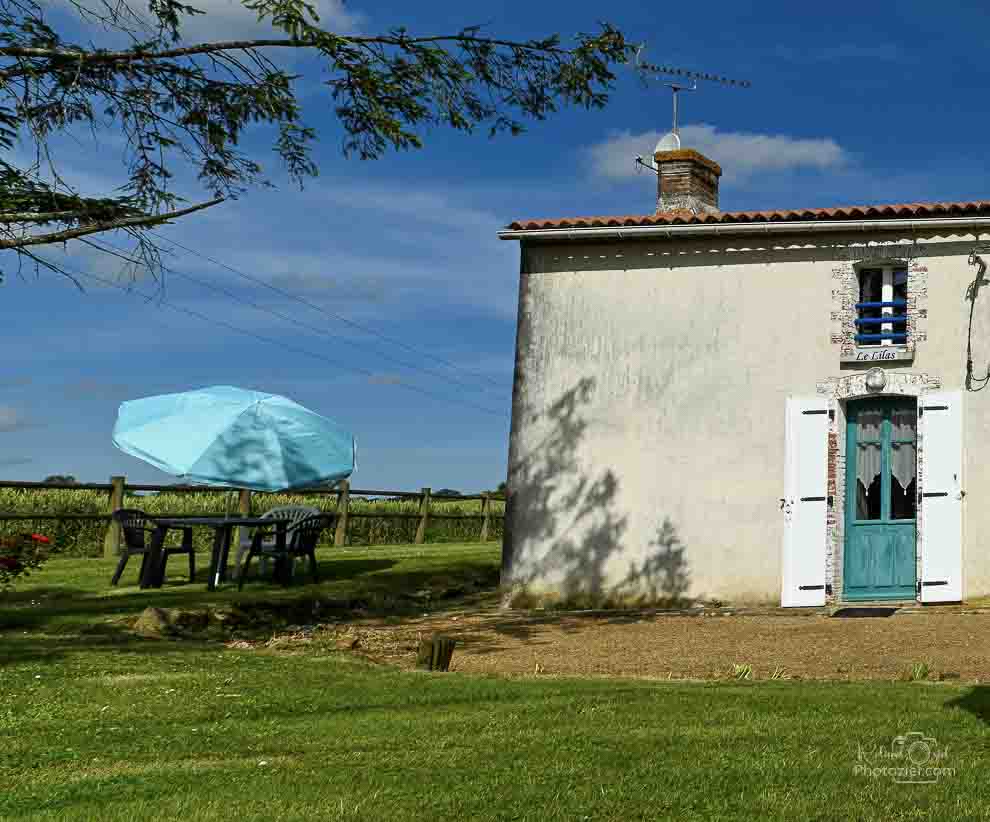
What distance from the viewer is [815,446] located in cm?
1531

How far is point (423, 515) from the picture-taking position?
26875mm

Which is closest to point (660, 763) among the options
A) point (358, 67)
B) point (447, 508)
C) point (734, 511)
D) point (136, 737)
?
point (136, 737)

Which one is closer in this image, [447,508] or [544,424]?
[544,424]

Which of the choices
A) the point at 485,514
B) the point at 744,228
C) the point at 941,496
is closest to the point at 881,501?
the point at 941,496

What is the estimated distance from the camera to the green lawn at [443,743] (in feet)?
17.4

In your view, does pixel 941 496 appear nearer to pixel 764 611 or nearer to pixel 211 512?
pixel 764 611

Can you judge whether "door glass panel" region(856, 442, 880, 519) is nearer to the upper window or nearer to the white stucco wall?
the white stucco wall

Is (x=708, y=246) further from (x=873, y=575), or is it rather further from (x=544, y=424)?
(x=873, y=575)

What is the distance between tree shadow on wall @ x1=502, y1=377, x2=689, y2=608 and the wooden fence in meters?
2.91

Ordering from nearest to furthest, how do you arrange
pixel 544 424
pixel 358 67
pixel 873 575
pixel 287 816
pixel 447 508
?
pixel 287 816 < pixel 358 67 < pixel 873 575 < pixel 544 424 < pixel 447 508

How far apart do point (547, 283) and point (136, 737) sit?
34.3 ft

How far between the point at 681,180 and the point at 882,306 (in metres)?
4.64

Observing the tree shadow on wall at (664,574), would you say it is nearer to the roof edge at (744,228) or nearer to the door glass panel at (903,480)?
the door glass panel at (903,480)

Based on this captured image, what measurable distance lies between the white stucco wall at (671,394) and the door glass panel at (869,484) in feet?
2.95
